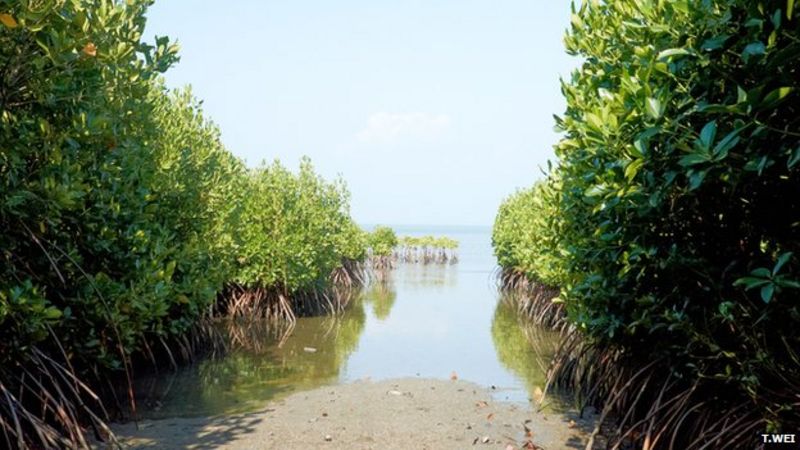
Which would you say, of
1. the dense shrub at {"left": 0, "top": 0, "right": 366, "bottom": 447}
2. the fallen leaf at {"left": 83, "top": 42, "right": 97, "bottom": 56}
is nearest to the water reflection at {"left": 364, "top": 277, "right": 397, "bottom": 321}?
the dense shrub at {"left": 0, "top": 0, "right": 366, "bottom": 447}

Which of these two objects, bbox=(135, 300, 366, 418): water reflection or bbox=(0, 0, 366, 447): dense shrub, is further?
bbox=(135, 300, 366, 418): water reflection

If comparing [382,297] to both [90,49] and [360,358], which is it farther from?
[90,49]

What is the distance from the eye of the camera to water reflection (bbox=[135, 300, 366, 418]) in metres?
8.47

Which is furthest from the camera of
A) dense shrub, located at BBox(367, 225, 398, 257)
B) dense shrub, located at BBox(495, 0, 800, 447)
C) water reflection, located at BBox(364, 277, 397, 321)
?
dense shrub, located at BBox(367, 225, 398, 257)

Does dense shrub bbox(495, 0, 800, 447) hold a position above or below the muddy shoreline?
above

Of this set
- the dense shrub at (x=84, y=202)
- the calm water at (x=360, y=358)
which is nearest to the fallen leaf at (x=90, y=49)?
the dense shrub at (x=84, y=202)

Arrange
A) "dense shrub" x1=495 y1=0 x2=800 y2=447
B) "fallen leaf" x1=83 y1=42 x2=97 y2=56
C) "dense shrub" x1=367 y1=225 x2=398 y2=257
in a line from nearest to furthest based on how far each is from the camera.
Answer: "dense shrub" x1=495 y1=0 x2=800 y2=447 < "fallen leaf" x1=83 y1=42 x2=97 y2=56 < "dense shrub" x1=367 y1=225 x2=398 y2=257

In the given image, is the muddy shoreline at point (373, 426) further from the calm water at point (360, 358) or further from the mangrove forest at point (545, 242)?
the calm water at point (360, 358)

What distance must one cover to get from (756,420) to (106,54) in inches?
226

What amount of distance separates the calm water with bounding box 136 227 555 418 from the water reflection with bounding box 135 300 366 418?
0.01 m

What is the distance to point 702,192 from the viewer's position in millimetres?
4301

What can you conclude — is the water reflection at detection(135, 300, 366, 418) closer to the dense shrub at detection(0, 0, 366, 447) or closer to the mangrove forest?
the mangrove forest

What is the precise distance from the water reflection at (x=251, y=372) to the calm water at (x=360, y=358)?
0.05 feet

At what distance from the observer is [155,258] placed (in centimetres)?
775
